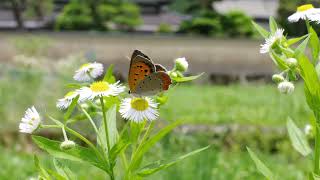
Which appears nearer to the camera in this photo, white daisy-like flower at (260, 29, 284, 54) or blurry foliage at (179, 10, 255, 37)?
white daisy-like flower at (260, 29, 284, 54)

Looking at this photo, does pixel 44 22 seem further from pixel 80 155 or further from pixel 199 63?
pixel 80 155

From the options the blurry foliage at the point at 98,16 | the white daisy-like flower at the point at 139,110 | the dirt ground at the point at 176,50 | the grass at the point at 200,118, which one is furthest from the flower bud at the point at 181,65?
the blurry foliage at the point at 98,16

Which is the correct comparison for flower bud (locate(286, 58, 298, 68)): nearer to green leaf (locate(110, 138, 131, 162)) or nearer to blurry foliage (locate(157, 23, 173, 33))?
green leaf (locate(110, 138, 131, 162))

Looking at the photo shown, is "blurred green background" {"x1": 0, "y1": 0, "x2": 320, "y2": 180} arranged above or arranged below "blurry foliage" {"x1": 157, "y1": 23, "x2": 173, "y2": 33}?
above

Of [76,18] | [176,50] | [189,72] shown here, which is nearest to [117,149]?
[189,72]

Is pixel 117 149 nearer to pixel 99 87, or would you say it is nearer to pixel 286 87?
pixel 99 87

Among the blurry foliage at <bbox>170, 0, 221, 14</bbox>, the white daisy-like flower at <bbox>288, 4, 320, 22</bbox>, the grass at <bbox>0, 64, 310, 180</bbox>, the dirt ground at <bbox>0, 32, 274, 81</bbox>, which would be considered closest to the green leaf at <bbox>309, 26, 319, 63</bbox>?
the white daisy-like flower at <bbox>288, 4, 320, 22</bbox>

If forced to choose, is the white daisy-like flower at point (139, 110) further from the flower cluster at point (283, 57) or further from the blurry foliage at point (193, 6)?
the blurry foliage at point (193, 6)
